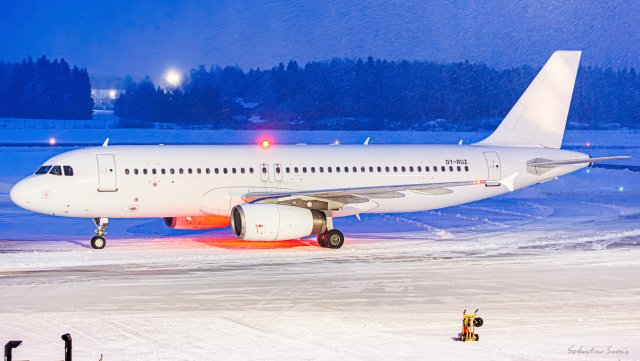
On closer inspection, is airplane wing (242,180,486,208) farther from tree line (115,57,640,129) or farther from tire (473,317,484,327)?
tree line (115,57,640,129)

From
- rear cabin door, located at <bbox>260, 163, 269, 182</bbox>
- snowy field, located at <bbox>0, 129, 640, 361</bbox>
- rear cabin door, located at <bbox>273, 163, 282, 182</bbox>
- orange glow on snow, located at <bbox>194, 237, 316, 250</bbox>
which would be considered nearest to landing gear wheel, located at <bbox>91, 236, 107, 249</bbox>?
snowy field, located at <bbox>0, 129, 640, 361</bbox>

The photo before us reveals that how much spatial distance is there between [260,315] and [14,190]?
13142 mm

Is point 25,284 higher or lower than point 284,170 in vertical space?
lower

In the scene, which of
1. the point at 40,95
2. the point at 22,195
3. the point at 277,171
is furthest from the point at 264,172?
the point at 40,95

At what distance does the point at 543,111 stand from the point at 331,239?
35.6 ft

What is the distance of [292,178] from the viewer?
32531 millimetres

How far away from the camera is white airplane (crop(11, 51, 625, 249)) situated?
30.1m

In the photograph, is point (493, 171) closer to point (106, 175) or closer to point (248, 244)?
point (248, 244)

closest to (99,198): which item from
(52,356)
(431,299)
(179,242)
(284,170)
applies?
(179,242)

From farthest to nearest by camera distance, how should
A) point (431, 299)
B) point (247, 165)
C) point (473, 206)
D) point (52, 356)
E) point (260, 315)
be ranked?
1. point (473, 206)
2. point (247, 165)
3. point (431, 299)
4. point (260, 315)
5. point (52, 356)

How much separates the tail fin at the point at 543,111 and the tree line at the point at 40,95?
98.1 m

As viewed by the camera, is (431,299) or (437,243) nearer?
(431,299)

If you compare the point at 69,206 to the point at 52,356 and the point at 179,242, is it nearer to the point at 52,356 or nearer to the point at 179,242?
the point at 179,242

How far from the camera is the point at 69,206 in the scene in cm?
3008
